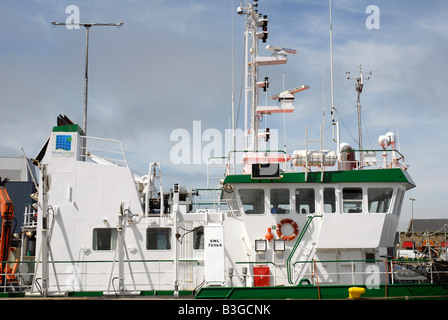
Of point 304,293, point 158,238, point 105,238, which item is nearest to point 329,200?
point 304,293

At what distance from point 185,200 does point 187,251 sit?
1.94 meters

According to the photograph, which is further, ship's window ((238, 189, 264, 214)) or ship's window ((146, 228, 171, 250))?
ship's window ((238, 189, 264, 214))

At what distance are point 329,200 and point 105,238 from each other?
260 inches

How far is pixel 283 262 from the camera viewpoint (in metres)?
13.7

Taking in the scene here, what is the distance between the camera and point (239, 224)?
14.2 meters

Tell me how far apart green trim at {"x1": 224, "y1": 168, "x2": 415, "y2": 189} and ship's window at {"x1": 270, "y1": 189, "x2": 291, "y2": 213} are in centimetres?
39

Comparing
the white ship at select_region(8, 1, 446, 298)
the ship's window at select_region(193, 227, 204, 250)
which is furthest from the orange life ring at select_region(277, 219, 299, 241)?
the ship's window at select_region(193, 227, 204, 250)

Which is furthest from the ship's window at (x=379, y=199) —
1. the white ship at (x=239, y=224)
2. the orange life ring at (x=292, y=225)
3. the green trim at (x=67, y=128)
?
the green trim at (x=67, y=128)

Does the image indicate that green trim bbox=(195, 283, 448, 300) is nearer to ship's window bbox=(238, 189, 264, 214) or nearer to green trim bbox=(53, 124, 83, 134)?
ship's window bbox=(238, 189, 264, 214)

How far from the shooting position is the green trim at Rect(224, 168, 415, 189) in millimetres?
13875

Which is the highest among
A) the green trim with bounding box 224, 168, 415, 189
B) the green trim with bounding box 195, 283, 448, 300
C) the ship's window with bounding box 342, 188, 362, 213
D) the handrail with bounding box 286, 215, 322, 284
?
the green trim with bounding box 224, 168, 415, 189

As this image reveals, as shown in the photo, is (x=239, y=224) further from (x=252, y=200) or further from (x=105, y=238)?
(x=105, y=238)

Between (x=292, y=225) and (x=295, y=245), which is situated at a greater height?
(x=292, y=225)
